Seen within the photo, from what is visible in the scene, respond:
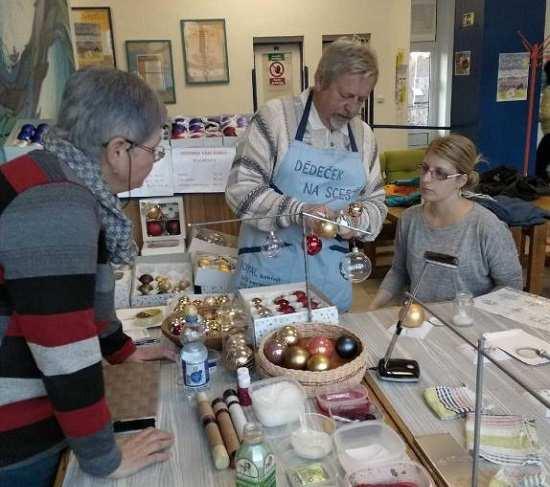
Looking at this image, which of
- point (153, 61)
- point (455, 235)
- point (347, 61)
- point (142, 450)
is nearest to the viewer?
point (142, 450)

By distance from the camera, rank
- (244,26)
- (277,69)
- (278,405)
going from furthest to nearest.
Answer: (277,69) < (244,26) < (278,405)

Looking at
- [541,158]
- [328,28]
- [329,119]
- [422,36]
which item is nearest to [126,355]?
[329,119]

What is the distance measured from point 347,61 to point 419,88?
7.72 metres

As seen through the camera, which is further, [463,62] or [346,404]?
[463,62]

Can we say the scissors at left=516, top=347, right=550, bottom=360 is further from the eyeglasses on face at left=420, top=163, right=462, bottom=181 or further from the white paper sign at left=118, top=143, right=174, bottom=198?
the white paper sign at left=118, top=143, right=174, bottom=198

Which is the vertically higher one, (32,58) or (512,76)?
(32,58)

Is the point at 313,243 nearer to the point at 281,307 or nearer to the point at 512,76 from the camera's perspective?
the point at 281,307

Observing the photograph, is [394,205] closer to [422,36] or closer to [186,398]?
[186,398]

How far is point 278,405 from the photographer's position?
1280mm

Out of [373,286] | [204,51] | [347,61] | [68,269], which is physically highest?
[204,51]

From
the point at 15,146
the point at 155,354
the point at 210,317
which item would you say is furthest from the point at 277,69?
the point at 155,354

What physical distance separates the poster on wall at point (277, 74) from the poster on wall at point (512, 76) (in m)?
3.16

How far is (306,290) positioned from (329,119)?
64cm

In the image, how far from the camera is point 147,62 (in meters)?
6.82
